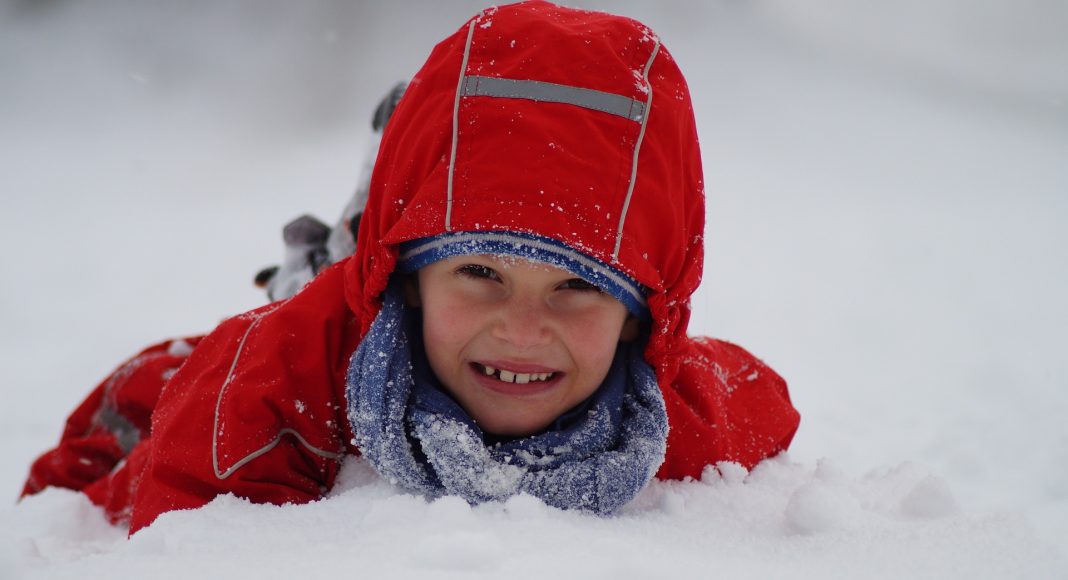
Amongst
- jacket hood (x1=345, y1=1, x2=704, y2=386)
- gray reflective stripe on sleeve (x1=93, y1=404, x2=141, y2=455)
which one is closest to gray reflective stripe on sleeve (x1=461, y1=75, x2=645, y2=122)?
jacket hood (x1=345, y1=1, x2=704, y2=386)

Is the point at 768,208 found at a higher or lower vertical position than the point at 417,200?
lower

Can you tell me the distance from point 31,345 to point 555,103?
2255mm

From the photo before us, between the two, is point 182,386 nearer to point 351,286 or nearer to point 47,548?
point 351,286

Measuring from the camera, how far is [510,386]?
3.45 feet

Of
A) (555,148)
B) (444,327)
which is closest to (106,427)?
(444,327)

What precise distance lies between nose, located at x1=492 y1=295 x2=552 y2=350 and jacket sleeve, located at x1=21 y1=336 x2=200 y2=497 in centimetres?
100

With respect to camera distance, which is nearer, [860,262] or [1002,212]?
[860,262]

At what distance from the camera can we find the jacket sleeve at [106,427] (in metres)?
1.63

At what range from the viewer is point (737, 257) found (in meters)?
3.26

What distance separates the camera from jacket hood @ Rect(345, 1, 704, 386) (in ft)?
3.03

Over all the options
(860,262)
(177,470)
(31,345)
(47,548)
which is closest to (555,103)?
(177,470)

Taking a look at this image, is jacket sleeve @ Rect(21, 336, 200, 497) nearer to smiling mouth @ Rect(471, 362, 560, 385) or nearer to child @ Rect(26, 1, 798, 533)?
child @ Rect(26, 1, 798, 533)

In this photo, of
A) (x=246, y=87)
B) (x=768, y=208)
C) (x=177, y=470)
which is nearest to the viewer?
(x=177, y=470)

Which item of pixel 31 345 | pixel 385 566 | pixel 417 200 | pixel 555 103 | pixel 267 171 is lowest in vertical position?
pixel 31 345
